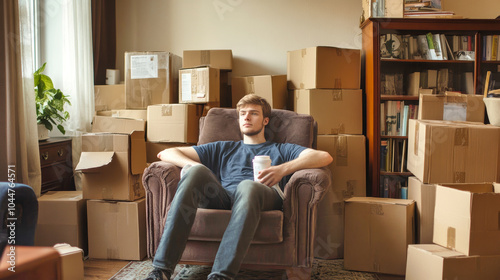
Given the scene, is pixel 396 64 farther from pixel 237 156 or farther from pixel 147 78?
pixel 147 78

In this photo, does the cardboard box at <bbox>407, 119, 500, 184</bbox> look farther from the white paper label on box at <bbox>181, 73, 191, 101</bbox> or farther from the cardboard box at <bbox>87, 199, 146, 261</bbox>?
the cardboard box at <bbox>87, 199, 146, 261</bbox>

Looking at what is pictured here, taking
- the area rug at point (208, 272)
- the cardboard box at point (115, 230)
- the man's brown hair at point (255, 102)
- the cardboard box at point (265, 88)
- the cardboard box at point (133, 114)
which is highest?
the cardboard box at point (265, 88)

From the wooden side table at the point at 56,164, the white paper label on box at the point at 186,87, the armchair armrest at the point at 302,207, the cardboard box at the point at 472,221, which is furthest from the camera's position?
the white paper label on box at the point at 186,87

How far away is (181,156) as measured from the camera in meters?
2.33

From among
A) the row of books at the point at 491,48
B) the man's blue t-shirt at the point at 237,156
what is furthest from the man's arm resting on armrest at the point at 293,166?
the row of books at the point at 491,48

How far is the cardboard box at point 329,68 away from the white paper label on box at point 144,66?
3.36 ft

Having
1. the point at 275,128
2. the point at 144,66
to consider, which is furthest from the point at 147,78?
the point at 275,128

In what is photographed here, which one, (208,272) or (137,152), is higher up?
(137,152)

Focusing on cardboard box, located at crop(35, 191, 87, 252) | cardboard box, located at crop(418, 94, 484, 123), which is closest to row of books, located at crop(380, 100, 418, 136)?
cardboard box, located at crop(418, 94, 484, 123)

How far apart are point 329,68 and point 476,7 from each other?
4.63 feet

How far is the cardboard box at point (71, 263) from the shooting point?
1.89m

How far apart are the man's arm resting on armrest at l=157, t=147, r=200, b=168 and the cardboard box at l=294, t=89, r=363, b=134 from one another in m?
0.93

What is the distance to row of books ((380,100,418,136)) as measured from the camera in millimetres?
3213

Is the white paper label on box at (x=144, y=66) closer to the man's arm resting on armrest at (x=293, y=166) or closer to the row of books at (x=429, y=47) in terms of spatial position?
the man's arm resting on armrest at (x=293, y=166)
